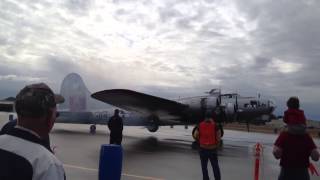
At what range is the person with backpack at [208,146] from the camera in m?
8.55

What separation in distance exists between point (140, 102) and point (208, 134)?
1146cm

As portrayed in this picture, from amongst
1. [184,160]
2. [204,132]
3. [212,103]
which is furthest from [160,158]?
[212,103]

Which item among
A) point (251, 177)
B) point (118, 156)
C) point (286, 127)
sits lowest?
point (251, 177)

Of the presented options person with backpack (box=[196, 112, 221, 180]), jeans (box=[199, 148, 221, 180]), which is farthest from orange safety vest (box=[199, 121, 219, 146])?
jeans (box=[199, 148, 221, 180])

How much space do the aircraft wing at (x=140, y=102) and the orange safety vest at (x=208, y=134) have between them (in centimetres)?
902

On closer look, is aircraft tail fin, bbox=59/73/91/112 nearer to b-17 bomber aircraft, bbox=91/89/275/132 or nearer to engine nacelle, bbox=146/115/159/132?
engine nacelle, bbox=146/115/159/132

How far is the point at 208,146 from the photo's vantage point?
28.3 feet

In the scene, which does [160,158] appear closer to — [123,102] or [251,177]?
[251,177]

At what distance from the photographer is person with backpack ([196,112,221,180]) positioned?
855cm

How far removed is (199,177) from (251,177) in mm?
1502

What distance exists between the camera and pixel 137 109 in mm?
21406

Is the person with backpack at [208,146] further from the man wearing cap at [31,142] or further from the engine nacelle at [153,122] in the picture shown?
the engine nacelle at [153,122]

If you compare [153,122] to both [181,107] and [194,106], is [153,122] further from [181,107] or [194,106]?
[194,106]

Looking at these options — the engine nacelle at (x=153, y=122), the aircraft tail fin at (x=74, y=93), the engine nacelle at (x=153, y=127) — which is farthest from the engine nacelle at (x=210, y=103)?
the aircraft tail fin at (x=74, y=93)
